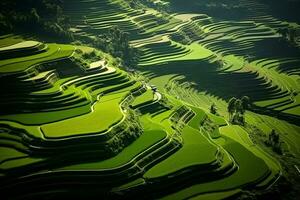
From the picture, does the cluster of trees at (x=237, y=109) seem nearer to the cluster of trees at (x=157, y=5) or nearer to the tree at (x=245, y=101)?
the tree at (x=245, y=101)

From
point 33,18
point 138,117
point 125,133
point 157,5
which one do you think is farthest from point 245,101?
point 157,5

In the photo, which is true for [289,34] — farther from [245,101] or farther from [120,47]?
[120,47]

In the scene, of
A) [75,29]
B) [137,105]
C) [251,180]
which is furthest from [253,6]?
[251,180]

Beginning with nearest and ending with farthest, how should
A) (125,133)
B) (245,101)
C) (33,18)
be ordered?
(125,133) < (245,101) < (33,18)

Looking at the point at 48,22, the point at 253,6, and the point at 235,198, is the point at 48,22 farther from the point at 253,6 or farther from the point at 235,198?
the point at 253,6

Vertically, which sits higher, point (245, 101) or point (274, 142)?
point (274, 142)
